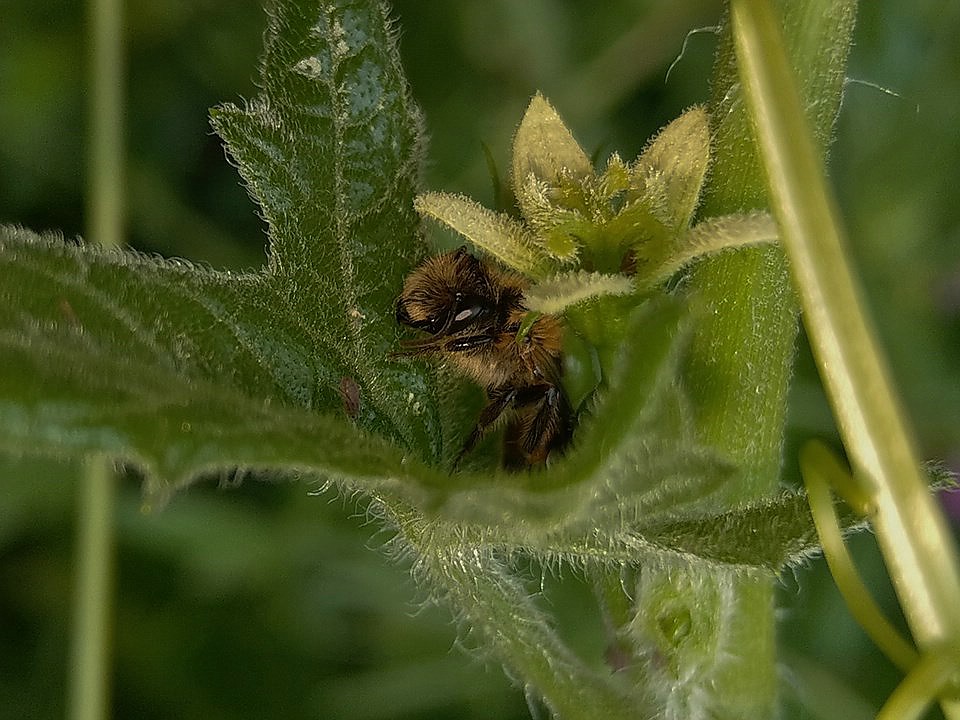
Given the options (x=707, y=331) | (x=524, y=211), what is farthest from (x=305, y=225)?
(x=707, y=331)

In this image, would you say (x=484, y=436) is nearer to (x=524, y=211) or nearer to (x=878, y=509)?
(x=524, y=211)

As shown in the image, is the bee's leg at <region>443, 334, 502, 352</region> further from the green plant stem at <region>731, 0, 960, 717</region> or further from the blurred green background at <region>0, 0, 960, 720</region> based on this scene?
the blurred green background at <region>0, 0, 960, 720</region>

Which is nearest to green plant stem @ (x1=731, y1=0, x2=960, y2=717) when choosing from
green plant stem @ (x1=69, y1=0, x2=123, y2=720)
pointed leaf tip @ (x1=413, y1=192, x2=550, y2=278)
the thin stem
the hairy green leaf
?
the thin stem

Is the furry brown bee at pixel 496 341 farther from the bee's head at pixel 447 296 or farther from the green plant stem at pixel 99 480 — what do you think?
the green plant stem at pixel 99 480

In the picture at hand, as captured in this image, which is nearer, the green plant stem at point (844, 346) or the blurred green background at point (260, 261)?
the green plant stem at point (844, 346)

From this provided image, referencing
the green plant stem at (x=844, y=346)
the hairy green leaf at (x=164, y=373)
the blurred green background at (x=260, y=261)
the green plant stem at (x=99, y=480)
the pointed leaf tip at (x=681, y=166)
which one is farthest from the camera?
the blurred green background at (x=260, y=261)

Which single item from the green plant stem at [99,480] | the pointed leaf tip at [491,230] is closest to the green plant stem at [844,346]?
the pointed leaf tip at [491,230]
